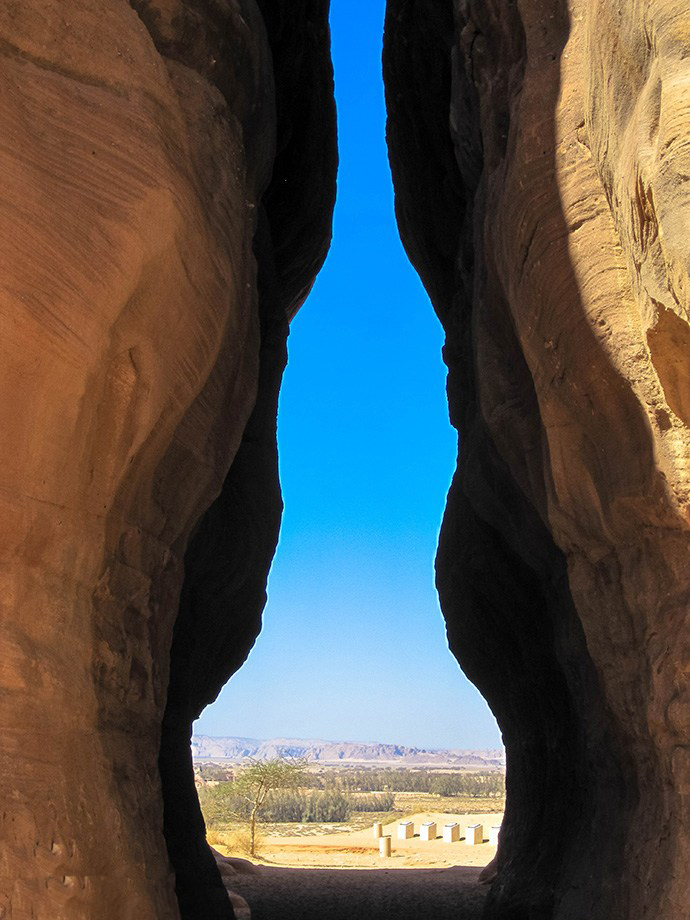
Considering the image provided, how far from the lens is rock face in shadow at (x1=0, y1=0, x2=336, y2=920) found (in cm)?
529

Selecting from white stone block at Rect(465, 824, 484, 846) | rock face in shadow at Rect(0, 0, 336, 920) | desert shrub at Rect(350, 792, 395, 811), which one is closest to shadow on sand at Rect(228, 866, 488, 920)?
rock face in shadow at Rect(0, 0, 336, 920)

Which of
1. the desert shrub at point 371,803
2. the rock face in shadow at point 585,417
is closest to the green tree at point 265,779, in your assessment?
the desert shrub at point 371,803

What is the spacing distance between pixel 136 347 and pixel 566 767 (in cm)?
651

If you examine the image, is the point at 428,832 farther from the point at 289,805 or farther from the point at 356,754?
the point at 356,754

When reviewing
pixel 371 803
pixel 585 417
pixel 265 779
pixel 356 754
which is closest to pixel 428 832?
pixel 265 779

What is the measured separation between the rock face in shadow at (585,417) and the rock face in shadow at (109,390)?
2291 mm

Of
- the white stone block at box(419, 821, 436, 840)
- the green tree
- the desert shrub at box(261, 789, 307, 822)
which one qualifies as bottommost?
the desert shrub at box(261, 789, 307, 822)

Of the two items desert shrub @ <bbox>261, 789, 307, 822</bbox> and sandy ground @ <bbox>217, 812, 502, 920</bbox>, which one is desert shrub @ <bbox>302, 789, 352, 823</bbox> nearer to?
desert shrub @ <bbox>261, 789, 307, 822</bbox>

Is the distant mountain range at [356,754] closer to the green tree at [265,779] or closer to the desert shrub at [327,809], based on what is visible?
the desert shrub at [327,809]

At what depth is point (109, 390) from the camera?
6246mm

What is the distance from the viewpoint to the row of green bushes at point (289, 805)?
3238cm

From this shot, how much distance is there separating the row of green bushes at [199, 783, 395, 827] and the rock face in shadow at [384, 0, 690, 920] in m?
22.3

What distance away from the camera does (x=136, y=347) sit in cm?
643

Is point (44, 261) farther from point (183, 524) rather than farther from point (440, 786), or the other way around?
point (440, 786)
